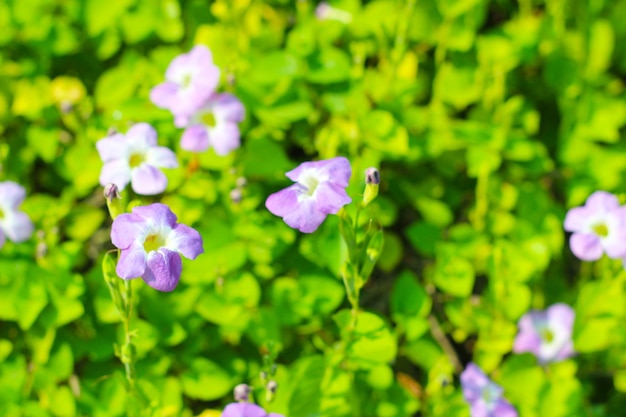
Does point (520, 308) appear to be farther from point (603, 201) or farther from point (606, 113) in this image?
point (606, 113)

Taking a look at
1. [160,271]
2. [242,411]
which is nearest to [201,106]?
[160,271]

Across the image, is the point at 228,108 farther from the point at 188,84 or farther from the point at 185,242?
the point at 185,242

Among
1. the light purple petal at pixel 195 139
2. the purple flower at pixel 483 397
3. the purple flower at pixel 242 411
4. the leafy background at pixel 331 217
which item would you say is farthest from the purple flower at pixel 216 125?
the purple flower at pixel 483 397

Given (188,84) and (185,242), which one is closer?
(185,242)

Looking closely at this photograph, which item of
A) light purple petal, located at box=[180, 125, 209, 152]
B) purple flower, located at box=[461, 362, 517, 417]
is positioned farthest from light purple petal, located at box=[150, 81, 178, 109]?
purple flower, located at box=[461, 362, 517, 417]

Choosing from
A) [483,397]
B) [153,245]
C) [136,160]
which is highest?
[153,245]

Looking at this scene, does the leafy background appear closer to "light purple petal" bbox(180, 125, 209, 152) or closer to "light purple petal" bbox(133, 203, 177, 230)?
"light purple petal" bbox(180, 125, 209, 152)

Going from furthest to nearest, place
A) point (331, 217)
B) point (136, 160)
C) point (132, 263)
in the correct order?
point (331, 217) → point (136, 160) → point (132, 263)

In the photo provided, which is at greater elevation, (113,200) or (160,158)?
(113,200)
